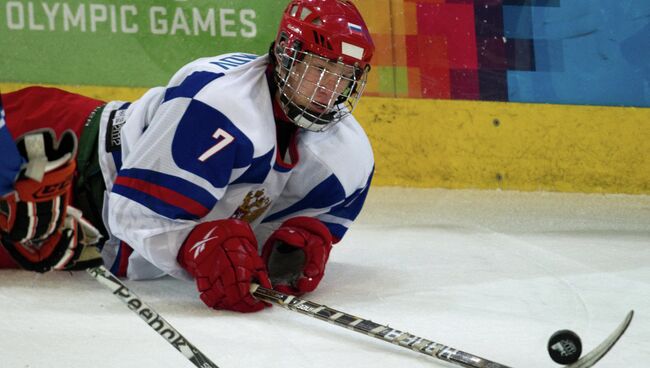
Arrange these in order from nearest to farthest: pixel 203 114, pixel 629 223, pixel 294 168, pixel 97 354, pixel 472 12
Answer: pixel 97 354 → pixel 203 114 → pixel 294 168 → pixel 629 223 → pixel 472 12

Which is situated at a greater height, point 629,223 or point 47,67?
point 47,67

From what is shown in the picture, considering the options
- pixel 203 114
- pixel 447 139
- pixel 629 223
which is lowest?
pixel 629 223

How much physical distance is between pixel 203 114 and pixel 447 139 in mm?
1656

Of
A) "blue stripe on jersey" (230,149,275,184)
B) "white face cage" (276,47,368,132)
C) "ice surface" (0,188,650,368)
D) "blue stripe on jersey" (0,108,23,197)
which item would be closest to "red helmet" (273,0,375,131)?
"white face cage" (276,47,368,132)

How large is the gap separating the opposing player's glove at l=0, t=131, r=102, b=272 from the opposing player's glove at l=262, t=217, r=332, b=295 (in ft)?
2.00

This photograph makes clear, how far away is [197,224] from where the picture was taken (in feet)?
8.23

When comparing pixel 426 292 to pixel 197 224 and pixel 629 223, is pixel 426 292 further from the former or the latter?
pixel 629 223

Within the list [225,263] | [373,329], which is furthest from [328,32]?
[373,329]

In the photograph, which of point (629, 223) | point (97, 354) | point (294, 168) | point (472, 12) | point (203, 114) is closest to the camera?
point (97, 354)

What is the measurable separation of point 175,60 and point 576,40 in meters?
1.47

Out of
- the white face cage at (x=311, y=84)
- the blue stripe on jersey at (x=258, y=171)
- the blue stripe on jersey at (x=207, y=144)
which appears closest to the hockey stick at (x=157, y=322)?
the blue stripe on jersey at (x=207, y=144)

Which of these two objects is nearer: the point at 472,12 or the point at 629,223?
the point at 629,223

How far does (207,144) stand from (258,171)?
17cm

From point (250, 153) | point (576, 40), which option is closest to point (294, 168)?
point (250, 153)
